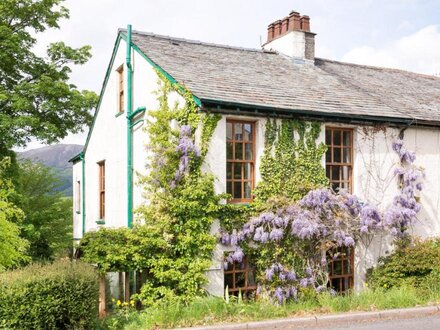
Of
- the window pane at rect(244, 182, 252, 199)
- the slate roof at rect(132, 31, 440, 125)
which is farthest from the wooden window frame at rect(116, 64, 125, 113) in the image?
the window pane at rect(244, 182, 252, 199)

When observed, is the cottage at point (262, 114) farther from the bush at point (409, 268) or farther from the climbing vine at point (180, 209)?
the bush at point (409, 268)

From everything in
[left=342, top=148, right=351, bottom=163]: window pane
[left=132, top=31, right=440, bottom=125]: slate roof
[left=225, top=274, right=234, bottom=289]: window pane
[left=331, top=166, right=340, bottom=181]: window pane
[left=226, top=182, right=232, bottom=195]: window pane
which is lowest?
[left=225, top=274, right=234, bottom=289]: window pane

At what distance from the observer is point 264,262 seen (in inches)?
509

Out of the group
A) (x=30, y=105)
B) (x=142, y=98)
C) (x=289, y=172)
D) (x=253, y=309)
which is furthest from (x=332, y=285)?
(x=30, y=105)

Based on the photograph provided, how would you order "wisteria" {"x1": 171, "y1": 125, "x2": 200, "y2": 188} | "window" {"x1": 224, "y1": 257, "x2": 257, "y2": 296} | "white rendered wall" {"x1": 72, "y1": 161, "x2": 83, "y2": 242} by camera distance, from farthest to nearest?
"white rendered wall" {"x1": 72, "y1": 161, "x2": 83, "y2": 242}
"window" {"x1": 224, "y1": 257, "x2": 257, "y2": 296}
"wisteria" {"x1": 171, "y1": 125, "x2": 200, "y2": 188}

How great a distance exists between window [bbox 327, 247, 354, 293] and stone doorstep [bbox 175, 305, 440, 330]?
3.49 meters

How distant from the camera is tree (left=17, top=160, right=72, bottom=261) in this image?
77.5ft

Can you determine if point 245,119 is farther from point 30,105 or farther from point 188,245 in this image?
point 30,105

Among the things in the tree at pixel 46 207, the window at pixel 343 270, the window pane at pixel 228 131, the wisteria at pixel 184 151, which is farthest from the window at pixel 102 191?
the window at pixel 343 270

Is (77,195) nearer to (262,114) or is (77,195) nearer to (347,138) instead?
(262,114)

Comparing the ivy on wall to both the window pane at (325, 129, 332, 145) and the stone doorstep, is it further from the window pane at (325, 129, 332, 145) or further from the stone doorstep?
the stone doorstep

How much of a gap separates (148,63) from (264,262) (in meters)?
6.65

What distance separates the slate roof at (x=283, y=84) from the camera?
13539mm

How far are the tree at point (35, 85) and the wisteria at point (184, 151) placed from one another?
954 cm
